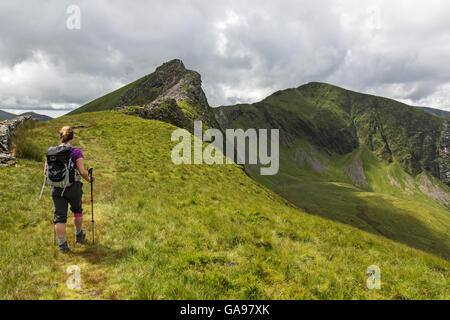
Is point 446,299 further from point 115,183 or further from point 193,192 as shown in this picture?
point 115,183

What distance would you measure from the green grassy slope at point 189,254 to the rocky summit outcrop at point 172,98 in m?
41.1

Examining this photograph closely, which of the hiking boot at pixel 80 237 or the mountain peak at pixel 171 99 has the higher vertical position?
the mountain peak at pixel 171 99

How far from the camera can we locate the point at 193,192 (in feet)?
47.7

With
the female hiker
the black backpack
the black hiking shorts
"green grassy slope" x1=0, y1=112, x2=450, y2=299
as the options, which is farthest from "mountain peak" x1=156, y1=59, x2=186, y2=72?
the black hiking shorts

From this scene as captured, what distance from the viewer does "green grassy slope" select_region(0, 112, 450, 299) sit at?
5.61m

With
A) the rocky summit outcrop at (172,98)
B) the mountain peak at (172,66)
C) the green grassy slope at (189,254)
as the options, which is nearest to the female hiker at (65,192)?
the green grassy slope at (189,254)

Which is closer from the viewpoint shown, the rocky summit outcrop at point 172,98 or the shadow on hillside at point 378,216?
the rocky summit outcrop at point 172,98

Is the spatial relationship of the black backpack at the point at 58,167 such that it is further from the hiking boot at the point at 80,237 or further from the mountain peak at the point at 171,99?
the mountain peak at the point at 171,99

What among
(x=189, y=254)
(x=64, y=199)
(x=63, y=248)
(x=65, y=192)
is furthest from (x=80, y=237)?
(x=189, y=254)

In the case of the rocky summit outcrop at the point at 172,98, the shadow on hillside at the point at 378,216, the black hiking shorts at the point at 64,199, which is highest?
the rocky summit outcrop at the point at 172,98

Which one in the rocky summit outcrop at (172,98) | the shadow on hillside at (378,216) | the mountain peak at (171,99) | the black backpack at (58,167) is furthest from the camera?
the shadow on hillside at (378,216)

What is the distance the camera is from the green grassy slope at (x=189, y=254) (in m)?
5.61
